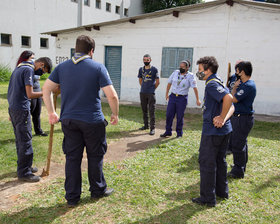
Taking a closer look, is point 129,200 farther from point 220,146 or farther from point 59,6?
point 59,6

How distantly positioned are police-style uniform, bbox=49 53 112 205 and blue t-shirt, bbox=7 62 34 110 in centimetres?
107

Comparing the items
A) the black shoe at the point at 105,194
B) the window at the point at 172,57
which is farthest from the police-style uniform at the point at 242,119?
the window at the point at 172,57

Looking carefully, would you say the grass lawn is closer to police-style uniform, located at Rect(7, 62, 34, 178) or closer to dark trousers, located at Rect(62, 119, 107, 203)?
dark trousers, located at Rect(62, 119, 107, 203)

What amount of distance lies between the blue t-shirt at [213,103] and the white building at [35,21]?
1946 centimetres

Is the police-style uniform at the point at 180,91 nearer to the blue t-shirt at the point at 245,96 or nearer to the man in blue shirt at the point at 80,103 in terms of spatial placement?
the blue t-shirt at the point at 245,96

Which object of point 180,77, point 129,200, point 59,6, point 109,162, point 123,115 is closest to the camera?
point 129,200

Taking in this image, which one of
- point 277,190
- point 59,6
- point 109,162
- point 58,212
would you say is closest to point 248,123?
point 277,190

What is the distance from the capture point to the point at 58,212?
3.31 metres

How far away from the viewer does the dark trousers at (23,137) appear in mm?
4031

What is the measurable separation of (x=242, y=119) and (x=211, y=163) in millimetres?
1294

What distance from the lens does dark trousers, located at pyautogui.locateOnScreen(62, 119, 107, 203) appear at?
321 cm

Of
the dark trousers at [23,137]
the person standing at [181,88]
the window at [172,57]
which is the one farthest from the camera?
the window at [172,57]

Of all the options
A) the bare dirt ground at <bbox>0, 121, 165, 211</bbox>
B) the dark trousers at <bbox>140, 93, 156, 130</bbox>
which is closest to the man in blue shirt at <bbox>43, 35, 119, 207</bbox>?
the bare dirt ground at <bbox>0, 121, 165, 211</bbox>

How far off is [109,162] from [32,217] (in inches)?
79.1
